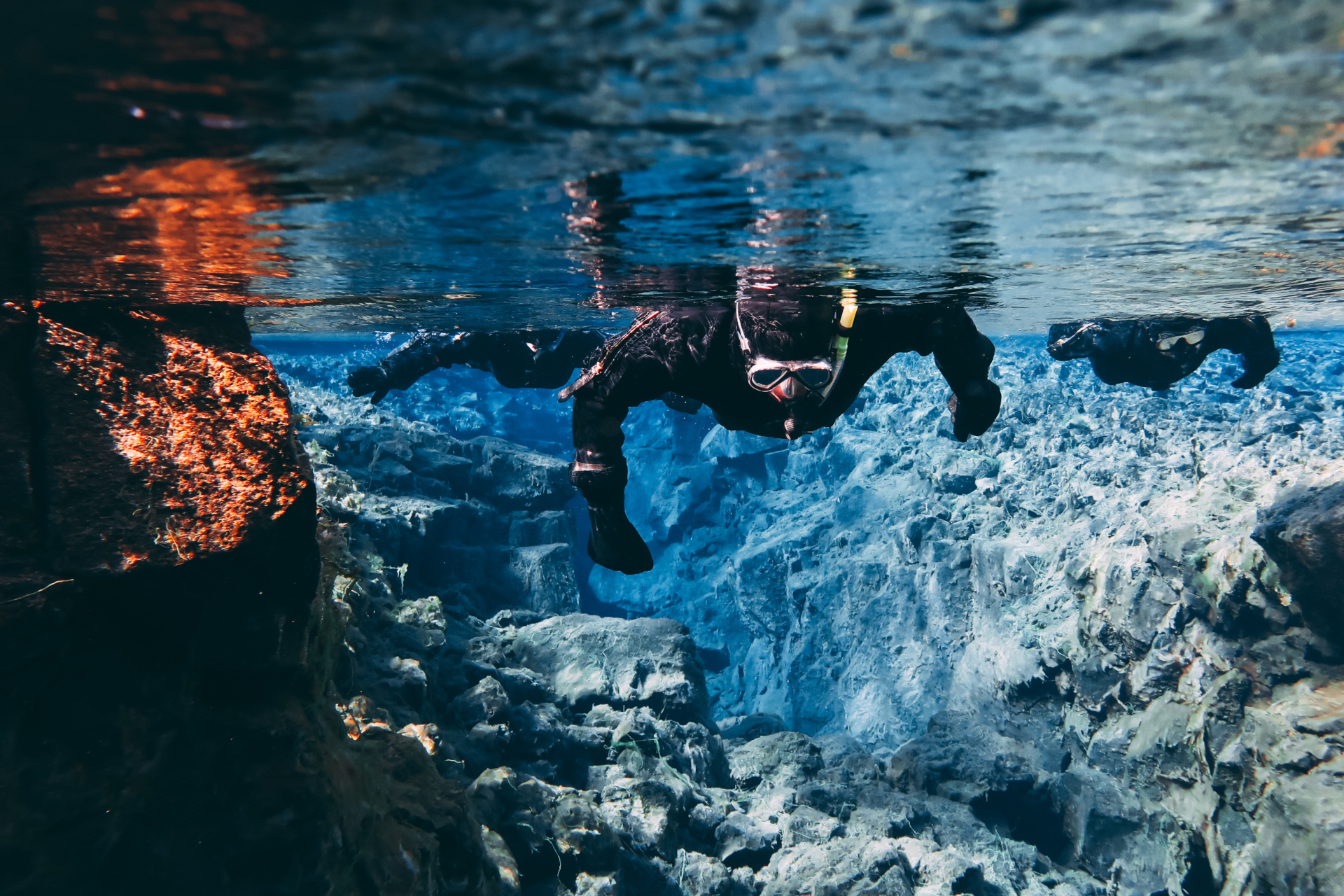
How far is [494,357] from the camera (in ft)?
31.0

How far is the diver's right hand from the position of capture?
28.8ft

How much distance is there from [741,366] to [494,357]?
6514 millimetres

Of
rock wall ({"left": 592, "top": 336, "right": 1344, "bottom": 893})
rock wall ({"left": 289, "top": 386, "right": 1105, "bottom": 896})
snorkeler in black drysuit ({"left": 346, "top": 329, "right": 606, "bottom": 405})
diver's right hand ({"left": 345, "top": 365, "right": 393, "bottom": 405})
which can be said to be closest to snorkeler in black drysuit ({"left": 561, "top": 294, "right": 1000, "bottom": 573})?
rock wall ({"left": 289, "top": 386, "right": 1105, "bottom": 896})

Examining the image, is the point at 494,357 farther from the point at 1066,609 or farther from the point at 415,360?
the point at 1066,609

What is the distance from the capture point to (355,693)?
227 inches

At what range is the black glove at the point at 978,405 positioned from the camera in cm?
421

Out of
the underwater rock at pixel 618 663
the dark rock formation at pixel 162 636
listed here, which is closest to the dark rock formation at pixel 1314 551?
the underwater rock at pixel 618 663

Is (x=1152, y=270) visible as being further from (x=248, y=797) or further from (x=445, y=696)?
(x=445, y=696)

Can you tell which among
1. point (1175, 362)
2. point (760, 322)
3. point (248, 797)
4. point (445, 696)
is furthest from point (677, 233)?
point (1175, 362)

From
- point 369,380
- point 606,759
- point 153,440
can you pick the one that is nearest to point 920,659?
point 606,759

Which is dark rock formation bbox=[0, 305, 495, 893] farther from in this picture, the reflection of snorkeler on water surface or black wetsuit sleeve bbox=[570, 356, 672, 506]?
the reflection of snorkeler on water surface

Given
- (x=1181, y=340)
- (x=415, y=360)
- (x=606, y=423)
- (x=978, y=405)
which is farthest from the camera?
(x=415, y=360)

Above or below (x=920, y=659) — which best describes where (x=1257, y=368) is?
above

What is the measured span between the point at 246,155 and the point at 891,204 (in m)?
3.01
